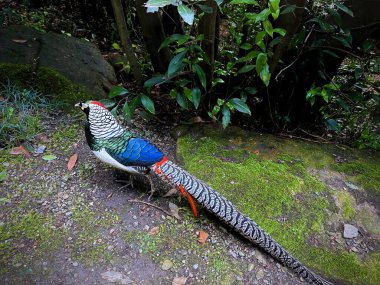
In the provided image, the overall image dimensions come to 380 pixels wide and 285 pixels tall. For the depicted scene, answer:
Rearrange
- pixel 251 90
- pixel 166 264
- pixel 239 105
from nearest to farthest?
pixel 166 264, pixel 239 105, pixel 251 90

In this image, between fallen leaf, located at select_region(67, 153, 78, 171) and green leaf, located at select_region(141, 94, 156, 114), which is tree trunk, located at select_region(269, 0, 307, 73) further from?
fallen leaf, located at select_region(67, 153, 78, 171)

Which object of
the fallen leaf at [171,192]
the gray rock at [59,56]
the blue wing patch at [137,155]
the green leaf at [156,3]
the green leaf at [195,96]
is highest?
the green leaf at [156,3]

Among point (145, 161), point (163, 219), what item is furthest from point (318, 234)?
point (145, 161)

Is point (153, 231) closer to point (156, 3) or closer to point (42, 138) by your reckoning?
point (42, 138)

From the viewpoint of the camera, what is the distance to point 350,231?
271cm

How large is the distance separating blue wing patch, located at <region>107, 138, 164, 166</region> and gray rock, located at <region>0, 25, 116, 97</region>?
146 centimetres

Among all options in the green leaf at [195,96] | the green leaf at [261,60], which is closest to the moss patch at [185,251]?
the green leaf at [195,96]

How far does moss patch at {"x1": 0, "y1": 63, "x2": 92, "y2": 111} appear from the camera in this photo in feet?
11.4

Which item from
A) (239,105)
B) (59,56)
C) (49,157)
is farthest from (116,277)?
(59,56)

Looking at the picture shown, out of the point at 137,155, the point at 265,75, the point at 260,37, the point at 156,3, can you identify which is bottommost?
the point at 137,155

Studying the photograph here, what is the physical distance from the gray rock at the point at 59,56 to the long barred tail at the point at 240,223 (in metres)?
1.81

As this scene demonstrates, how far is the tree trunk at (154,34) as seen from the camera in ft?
10.9

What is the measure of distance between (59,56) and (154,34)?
1208 millimetres

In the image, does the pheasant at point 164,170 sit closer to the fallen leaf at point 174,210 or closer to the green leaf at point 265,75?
the fallen leaf at point 174,210
